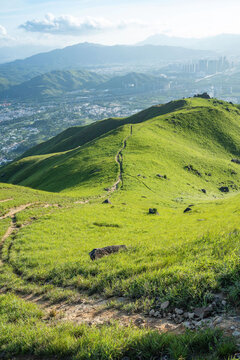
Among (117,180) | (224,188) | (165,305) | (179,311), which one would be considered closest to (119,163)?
(117,180)

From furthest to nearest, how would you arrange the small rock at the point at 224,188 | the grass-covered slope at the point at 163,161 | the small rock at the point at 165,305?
the small rock at the point at 224,188 < the grass-covered slope at the point at 163,161 < the small rock at the point at 165,305

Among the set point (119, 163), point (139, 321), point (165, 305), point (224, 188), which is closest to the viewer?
point (139, 321)

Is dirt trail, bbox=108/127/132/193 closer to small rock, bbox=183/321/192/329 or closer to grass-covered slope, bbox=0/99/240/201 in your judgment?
grass-covered slope, bbox=0/99/240/201

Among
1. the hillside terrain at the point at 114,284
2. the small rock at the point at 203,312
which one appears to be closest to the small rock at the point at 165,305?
the hillside terrain at the point at 114,284

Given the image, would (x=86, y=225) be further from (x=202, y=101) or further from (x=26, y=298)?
(x=202, y=101)

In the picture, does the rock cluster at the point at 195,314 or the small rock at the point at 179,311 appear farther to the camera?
the small rock at the point at 179,311

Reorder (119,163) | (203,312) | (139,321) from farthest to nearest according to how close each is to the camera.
→ 1. (119,163)
2. (139,321)
3. (203,312)

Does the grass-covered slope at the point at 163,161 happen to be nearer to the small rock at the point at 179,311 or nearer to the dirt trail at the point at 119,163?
the dirt trail at the point at 119,163

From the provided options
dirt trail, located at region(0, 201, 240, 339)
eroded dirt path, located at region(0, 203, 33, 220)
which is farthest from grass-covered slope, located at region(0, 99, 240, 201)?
dirt trail, located at region(0, 201, 240, 339)

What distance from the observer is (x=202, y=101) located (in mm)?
163250

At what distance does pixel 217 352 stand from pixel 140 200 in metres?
41.5

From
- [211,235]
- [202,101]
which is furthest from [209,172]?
[202,101]

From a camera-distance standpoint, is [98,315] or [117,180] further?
[117,180]

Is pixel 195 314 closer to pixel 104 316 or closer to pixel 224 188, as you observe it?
pixel 104 316
